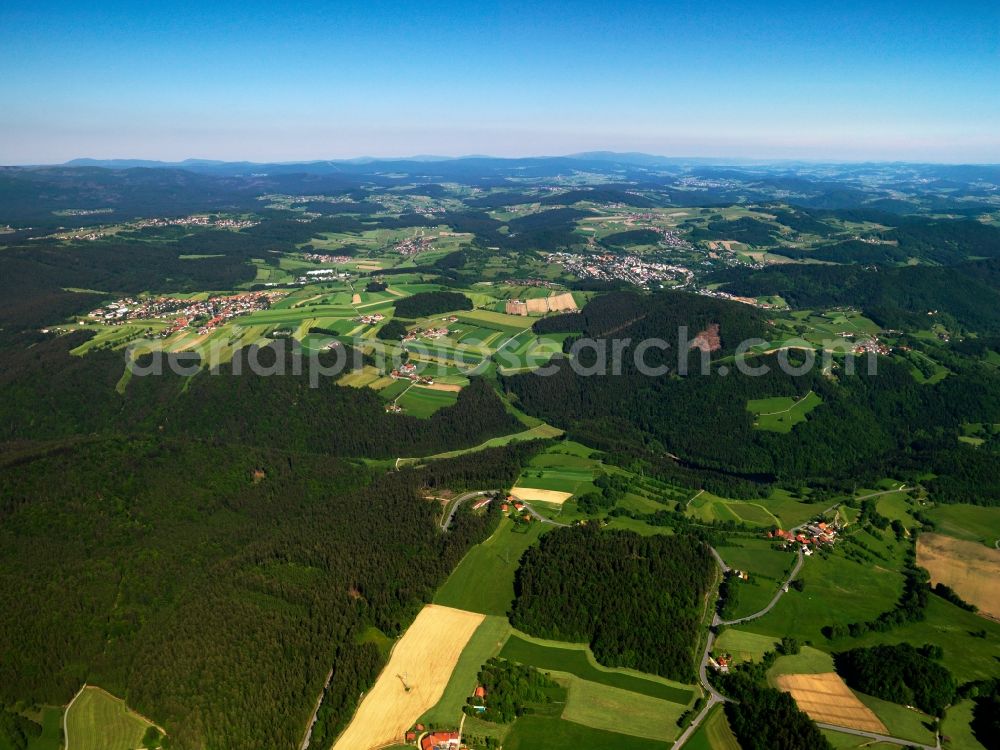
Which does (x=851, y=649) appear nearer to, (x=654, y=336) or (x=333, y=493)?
(x=333, y=493)

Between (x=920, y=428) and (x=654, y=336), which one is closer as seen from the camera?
(x=920, y=428)

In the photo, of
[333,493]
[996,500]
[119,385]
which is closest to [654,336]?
[996,500]

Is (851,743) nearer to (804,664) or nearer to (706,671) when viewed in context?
(804,664)

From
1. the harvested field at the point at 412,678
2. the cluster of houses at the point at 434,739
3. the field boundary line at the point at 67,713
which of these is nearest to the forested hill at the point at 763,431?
the harvested field at the point at 412,678

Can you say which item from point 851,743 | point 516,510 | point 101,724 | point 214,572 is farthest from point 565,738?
point 214,572

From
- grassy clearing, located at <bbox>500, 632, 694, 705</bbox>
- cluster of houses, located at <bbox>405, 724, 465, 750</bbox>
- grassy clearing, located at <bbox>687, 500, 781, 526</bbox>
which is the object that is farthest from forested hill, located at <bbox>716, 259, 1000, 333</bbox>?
cluster of houses, located at <bbox>405, 724, 465, 750</bbox>

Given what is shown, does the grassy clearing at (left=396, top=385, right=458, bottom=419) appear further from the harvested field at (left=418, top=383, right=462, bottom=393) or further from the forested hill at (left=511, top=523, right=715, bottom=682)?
the forested hill at (left=511, top=523, right=715, bottom=682)
